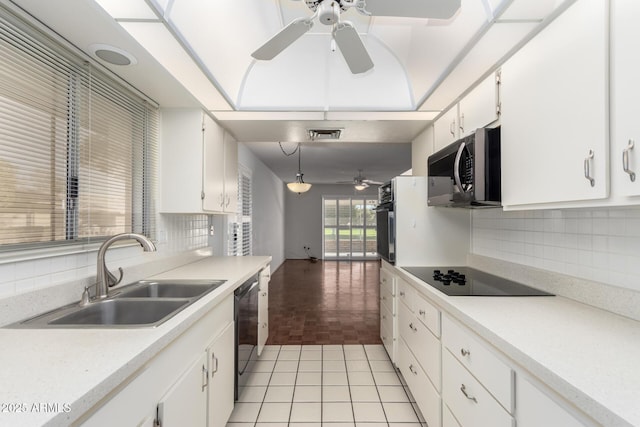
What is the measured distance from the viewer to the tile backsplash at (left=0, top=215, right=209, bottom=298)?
3.81 ft

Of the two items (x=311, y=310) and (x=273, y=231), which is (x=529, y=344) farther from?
(x=273, y=231)

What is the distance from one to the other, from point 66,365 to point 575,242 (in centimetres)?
210

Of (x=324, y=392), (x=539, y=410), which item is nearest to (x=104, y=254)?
(x=324, y=392)

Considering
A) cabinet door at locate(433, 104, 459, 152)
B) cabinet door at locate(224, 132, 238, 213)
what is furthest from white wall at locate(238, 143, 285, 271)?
cabinet door at locate(433, 104, 459, 152)

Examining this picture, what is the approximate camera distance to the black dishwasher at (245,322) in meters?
1.91

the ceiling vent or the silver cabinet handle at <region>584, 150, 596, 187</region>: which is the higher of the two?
the ceiling vent

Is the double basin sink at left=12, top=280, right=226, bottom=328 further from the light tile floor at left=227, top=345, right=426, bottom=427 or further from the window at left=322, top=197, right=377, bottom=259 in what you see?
the window at left=322, top=197, right=377, bottom=259

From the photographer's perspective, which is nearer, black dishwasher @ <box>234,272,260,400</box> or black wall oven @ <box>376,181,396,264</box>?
black dishwasher @ <box>234,272,260,400</box>

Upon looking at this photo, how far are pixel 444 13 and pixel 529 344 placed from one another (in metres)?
1.33

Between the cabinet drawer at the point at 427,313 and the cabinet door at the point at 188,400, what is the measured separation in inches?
46.8

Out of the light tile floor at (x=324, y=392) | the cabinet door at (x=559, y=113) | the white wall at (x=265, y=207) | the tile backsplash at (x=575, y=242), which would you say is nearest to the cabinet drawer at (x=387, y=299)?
the light tile floor at (x=324, y=392)

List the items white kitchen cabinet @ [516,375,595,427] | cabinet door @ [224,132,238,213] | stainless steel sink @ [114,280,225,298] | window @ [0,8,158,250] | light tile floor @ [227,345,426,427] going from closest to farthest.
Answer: white kitchen cabinet @ [516,375,595,427] < window @ [0,8,158,250] < stainless steel sink @ [114,280,225,298] < light tile floor @ [227,345,426,427] < cabinet door @ [224,132,238,213]

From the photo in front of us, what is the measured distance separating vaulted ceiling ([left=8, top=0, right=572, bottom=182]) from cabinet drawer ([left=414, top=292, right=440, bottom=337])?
4.67 ft

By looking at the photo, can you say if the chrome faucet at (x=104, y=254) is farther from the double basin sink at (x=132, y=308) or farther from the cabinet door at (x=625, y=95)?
the cabinet door at (x=625, y=95)
